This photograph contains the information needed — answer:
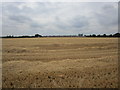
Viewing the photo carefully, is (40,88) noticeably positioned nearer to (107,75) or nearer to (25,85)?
(25,85)

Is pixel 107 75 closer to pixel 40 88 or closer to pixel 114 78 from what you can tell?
pixel 114 78

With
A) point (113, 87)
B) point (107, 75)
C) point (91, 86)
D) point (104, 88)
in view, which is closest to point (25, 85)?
point (91, 86)

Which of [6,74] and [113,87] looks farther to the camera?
[6,74]

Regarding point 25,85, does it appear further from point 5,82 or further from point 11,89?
point 5,82

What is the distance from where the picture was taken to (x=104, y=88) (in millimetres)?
5543

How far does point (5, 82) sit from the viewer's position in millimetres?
6344

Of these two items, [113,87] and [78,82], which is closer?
[113,87]

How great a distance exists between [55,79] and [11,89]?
233cm

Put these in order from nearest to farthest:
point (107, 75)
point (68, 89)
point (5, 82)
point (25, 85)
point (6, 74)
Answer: point (68, 89), point (25, 85), point (5, 82), point (107, 75), point (6, 74)

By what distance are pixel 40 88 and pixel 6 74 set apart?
10.8 feet

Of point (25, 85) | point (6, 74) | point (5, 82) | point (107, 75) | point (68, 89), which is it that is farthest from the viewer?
point (6, 74)

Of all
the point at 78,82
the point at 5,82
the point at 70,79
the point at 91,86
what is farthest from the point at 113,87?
the point at 5,82

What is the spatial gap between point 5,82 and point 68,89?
3.51 metres

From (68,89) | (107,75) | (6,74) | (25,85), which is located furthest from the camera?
(6,74)
